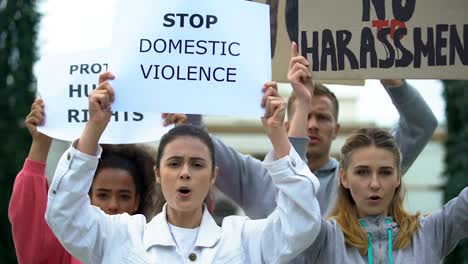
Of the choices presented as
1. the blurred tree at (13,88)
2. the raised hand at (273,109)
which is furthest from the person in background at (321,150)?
the blurred tree at (13,88)

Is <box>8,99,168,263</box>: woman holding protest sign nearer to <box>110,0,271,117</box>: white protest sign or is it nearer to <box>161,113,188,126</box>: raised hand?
<box>161,113,188,126</box>: raised hand

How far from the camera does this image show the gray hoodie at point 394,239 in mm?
4402

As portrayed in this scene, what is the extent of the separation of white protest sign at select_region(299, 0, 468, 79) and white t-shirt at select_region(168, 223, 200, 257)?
1.01 metres

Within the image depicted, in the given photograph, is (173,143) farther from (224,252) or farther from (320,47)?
(320,47)

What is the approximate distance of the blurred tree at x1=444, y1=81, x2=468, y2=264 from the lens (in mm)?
12210

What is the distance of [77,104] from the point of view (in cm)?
→ 498

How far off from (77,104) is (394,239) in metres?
1.55

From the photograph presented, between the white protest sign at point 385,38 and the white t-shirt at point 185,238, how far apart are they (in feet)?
3.32

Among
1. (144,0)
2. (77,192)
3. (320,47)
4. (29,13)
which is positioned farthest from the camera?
(29,13)

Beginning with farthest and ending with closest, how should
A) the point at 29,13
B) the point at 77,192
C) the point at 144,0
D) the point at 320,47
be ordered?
1. the point at 29,13
2. the point at 320,47
3. the point at 144,0
4. the point at 77,192

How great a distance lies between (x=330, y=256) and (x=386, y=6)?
1.17 m

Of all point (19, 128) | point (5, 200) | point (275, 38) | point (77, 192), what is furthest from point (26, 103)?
point (77, 192)

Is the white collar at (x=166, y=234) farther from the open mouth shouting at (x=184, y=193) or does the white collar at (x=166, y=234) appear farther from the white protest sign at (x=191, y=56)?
the white protest sign at (x=191, y=56)

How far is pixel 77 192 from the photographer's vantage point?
13.2 ft
